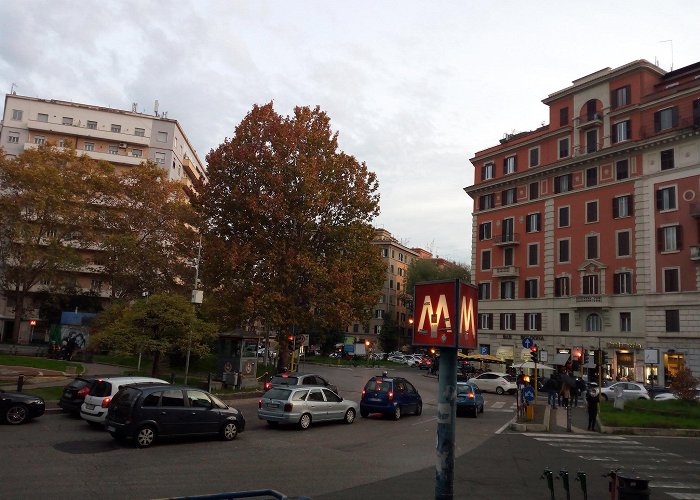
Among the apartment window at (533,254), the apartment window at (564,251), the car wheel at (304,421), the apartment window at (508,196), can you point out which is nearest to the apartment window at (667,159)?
the apartment window at (564,251)

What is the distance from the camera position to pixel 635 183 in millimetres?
46406

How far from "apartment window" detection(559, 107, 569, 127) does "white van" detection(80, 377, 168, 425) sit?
47.4 metres

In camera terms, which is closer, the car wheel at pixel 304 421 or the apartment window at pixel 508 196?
the car wheel at pixel 304 421

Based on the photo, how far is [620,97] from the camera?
159 ft

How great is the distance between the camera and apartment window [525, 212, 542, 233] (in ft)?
178

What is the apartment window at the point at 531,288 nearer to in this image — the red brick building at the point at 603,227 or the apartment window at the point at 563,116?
the red brick building at the point at 603,227

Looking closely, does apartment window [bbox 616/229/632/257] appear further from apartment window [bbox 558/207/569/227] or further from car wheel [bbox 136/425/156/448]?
car wheel [bbox 136/425/156/448]

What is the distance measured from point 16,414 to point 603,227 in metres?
45.7

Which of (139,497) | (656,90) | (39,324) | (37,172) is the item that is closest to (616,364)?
(656,90)

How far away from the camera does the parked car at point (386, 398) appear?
21.6 metres

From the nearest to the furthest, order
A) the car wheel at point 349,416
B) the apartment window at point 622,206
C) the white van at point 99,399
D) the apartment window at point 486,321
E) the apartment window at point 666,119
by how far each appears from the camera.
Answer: the white van at point 99,399 < the car wheel at point 349,416 < the apartment window at point 666,119 < the apartment window at point 622,206 < the apartment window at point 486,321

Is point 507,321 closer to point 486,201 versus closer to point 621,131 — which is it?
point 486,201

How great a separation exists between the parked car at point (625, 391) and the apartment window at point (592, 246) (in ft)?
56.2

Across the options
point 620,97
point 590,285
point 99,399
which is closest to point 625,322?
point 590,285
